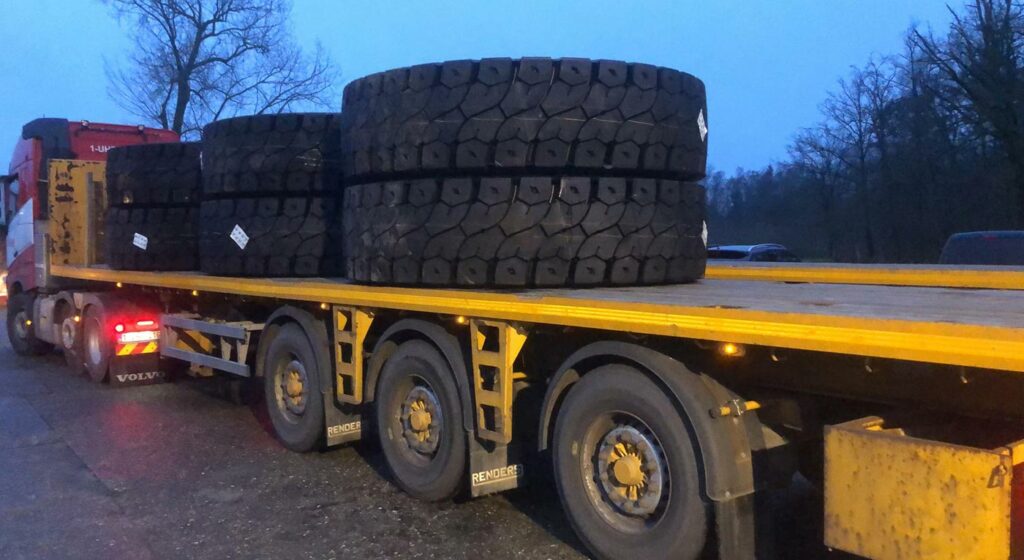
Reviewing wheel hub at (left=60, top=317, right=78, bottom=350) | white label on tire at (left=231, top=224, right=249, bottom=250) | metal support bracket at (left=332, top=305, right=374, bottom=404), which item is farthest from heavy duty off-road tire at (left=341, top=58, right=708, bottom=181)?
wheel hub at (left=60, top=317, right=78, bottom=350)

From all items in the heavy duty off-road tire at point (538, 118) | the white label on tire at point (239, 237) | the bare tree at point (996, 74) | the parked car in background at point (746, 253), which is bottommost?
the parked car in background at point (746, 253)

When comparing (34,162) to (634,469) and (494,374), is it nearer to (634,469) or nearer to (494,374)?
(494,374)

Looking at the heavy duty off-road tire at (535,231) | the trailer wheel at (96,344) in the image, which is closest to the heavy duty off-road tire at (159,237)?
the trailer wheel at (96,344)

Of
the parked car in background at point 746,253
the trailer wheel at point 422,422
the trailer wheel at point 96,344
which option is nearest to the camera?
the trailer wheel at point 422,422

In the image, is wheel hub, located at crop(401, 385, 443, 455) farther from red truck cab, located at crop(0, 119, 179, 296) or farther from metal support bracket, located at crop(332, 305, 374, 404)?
red truck cab, located at crop(0, 119, 179, 296)

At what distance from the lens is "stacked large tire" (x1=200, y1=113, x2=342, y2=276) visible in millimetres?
7934

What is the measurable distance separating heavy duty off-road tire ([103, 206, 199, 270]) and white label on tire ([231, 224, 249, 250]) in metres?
2.22

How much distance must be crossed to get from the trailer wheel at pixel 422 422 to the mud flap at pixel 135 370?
5693 millimetres

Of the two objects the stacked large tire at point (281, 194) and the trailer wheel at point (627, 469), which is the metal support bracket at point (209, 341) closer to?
the stacked large tire at point (281, 194)

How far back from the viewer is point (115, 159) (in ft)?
34.4

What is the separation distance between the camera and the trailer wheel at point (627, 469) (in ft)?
13.7

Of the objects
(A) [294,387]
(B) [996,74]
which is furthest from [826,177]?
(A) [294,387]

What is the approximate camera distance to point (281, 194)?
7977mm

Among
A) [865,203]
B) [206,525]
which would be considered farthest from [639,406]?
[865,203]
